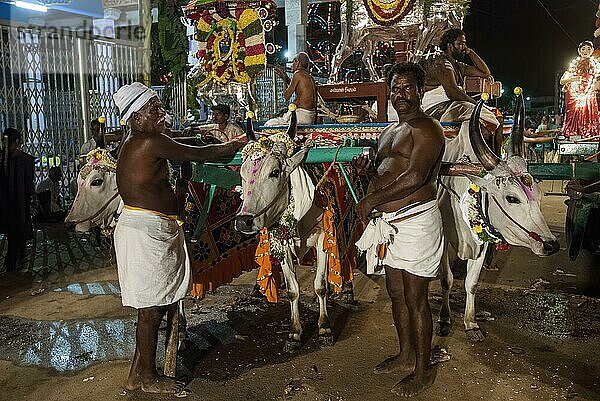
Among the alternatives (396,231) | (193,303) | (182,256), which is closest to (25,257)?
(193,303)

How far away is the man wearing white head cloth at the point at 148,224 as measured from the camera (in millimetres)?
3707

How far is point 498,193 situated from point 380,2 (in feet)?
18.4

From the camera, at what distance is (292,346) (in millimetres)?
4680

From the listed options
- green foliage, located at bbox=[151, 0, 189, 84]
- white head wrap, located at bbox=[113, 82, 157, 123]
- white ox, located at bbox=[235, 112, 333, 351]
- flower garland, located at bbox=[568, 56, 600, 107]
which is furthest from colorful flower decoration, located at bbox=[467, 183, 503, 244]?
flower garland, located at bbox=[568, 56, 600, 107]

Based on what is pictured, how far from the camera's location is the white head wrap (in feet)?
12.4

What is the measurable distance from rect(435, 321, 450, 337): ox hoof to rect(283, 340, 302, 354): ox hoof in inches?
49.7

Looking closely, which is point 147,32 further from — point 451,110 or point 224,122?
point 451,110

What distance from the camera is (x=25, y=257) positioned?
8.42m

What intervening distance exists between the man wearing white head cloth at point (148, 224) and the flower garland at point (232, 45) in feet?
14.1

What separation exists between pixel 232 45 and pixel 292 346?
189 inches

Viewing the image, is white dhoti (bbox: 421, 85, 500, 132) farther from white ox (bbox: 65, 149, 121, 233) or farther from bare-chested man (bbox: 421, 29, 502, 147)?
white ox (bbox: 65, 149, 121, 233)

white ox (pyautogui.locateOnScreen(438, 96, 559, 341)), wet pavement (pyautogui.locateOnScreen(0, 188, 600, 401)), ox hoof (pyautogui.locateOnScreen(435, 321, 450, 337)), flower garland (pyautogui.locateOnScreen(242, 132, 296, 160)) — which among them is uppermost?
flower garland (pyautogui.locateOnScreen(242, 132, 296, 160))

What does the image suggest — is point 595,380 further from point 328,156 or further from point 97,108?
point 97,108

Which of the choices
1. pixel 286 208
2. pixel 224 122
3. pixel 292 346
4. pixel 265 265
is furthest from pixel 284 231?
pixel 224 122
